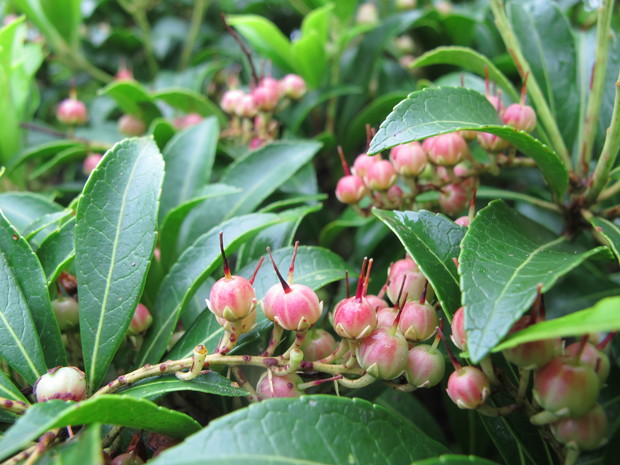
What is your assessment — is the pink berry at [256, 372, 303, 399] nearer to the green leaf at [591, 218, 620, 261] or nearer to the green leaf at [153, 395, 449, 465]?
the green leaf at [153, 395, 449, 465]

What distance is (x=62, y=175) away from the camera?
5.70 ft

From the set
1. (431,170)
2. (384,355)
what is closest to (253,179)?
(431,170)

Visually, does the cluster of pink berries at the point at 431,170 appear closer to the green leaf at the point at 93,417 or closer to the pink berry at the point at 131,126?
the green leaf at the point at 93,417

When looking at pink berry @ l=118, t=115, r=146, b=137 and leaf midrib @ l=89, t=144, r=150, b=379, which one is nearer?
leaf midrib @ l=89, t=144, r=150, b=379

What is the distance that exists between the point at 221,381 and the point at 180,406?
0.54 ft

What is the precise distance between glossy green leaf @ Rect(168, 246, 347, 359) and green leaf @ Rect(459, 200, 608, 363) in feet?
0.77

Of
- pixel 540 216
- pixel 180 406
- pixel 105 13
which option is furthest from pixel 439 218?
pixel 105 13

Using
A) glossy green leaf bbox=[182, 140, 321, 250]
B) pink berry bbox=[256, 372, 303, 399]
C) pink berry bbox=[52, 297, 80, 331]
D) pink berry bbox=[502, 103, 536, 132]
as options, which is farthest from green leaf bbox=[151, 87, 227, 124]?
pink berry bbox=[256, 372, 303, 399]

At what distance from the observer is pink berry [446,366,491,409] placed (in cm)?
66

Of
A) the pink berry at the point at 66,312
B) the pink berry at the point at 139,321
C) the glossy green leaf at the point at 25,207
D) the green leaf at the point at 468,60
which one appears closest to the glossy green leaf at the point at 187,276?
the pink berry at the point at 139,321

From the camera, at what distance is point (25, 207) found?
1.07m

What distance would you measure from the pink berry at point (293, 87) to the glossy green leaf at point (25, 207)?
62 centimetres

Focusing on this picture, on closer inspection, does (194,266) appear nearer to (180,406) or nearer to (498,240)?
(180,406)

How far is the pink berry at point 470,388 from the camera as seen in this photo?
659 millimetres
